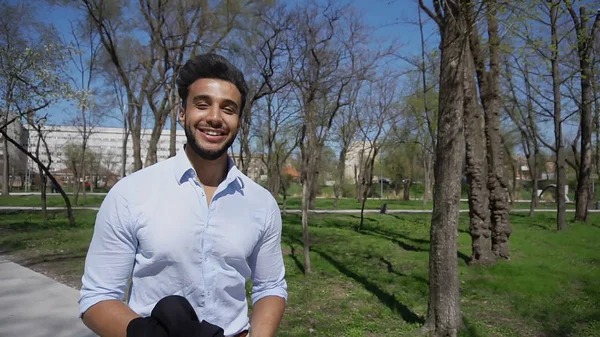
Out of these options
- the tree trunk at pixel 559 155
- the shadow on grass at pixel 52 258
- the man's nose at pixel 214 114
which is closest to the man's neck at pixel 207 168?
the man's nose at pixel 214 114

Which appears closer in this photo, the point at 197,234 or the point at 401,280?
the point at 197,234

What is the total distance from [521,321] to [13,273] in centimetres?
817

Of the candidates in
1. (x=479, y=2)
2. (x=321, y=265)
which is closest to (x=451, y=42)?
(x=479, y=2)

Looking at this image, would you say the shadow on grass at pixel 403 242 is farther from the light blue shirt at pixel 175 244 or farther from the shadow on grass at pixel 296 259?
the light blue shirt at pixel 175 244

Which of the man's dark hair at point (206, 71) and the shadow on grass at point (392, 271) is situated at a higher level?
the man's dark hair at point (206, 71)

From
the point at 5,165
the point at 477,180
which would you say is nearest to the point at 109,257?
the point at 477,180

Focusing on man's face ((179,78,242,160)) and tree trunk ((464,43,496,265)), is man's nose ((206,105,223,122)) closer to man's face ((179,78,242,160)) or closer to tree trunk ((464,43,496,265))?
man's face ((179,78,242,160))

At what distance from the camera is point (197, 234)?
1.50m

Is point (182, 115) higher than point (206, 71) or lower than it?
lower

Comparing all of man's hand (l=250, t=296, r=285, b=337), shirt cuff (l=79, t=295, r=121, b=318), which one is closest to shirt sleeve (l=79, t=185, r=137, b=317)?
shirt cuff (l=79, t=295, r=121, b=318)

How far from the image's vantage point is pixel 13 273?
862 centimetres

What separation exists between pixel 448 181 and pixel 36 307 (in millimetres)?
5399

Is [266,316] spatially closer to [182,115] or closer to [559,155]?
[182,115]

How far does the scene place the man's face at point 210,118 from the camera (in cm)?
163
